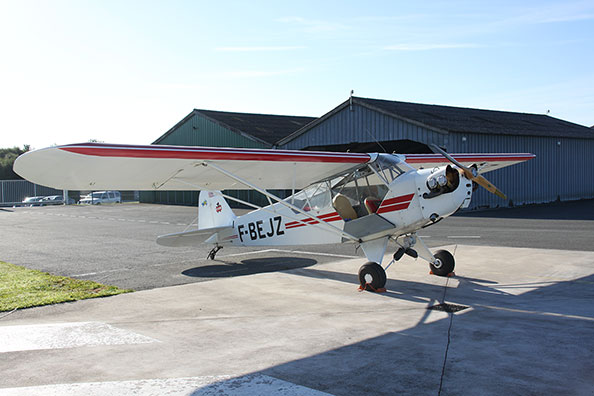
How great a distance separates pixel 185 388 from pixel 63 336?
96.6 inches

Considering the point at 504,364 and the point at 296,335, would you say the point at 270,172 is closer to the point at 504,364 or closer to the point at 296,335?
the point at 296,335

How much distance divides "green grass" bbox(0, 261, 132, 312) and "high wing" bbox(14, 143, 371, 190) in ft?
5.97

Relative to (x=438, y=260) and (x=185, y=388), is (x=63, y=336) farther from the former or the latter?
(x=438, y=260)

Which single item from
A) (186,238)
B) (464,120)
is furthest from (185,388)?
(464,120)

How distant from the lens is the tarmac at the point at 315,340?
4438mm

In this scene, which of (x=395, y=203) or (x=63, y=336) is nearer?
(x=63, y=336)

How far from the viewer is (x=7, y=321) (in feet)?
22.3

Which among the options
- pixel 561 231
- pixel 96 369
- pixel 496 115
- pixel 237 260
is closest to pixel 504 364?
pixel 96 369

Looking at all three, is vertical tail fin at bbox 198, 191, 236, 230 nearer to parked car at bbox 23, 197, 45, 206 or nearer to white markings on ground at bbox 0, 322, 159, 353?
white markings on ground at bbox 0, 322, 159, 353

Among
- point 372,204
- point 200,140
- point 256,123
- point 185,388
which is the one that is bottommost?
point 185,388

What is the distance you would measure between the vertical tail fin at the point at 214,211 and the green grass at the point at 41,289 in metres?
3.13

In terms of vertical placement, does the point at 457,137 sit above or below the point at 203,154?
above

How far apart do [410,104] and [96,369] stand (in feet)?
98.5

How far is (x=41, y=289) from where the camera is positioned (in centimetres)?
887
